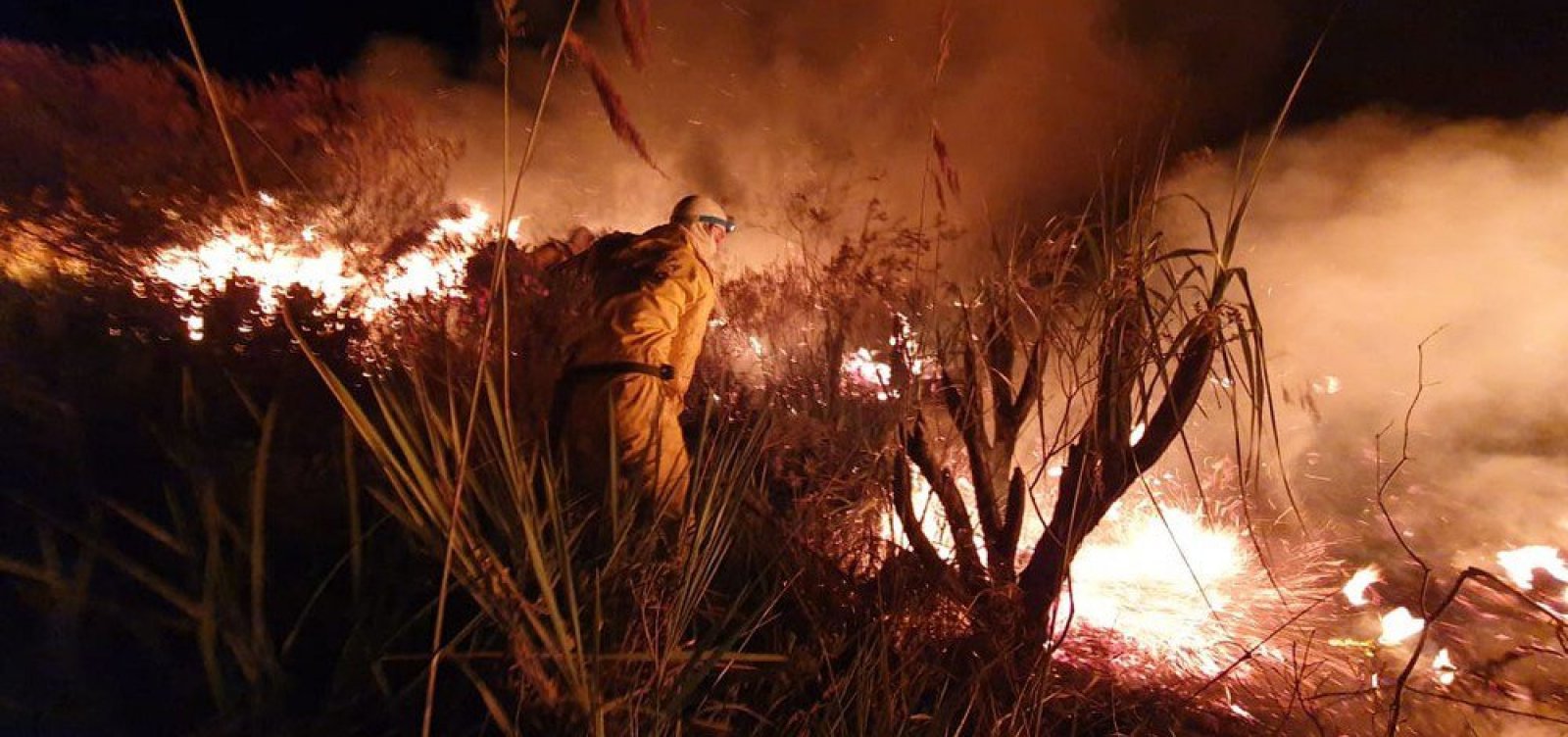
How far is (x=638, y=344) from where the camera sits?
133 inches

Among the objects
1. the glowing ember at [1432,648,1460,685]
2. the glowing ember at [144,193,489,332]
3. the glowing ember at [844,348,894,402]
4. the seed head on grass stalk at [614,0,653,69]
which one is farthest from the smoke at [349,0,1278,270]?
the seed head on grass stalk at [614,0,653,69]

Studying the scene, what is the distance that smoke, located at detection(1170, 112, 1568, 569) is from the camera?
5.48m

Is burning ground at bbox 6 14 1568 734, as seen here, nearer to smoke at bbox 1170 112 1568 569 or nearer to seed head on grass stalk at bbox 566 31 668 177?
smoke at bbox 1170 112 1568 569

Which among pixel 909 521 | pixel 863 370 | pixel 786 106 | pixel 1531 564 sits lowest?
pixel 909 521

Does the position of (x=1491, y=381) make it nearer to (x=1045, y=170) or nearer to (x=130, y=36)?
(x=1045, y=170)

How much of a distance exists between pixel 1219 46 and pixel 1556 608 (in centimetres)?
509

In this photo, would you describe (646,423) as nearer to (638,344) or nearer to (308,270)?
(638,344)

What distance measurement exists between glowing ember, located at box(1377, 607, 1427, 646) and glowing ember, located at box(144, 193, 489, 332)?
5260mm

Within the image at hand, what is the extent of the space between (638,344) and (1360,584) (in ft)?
12.9

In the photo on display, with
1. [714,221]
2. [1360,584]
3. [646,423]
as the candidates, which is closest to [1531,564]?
[1360,584]

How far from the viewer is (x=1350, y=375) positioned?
21.4 feet

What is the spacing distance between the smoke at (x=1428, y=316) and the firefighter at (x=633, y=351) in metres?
3.27

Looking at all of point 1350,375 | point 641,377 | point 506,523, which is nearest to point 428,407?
point 506,523

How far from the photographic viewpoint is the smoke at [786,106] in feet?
24.2
